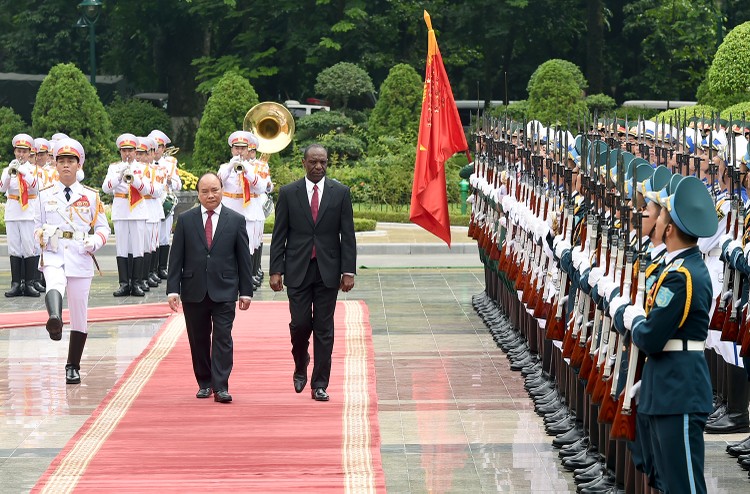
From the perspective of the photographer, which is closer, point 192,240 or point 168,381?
point 192,240

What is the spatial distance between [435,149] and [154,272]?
5561 millimetres

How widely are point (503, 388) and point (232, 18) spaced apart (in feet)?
111

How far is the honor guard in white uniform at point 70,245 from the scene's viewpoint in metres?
11.5

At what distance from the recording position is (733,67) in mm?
24688

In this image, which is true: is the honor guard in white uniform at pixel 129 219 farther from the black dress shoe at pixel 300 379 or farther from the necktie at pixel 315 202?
the necktie at pixel 315 202

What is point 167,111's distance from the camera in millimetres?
45719

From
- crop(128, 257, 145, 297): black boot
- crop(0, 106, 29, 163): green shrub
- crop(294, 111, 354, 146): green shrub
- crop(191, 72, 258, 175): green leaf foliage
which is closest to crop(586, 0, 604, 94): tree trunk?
crop(294, 111, 354, 146): green shrub

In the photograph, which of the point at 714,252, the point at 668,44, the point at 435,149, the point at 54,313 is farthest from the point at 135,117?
the point at 714,252

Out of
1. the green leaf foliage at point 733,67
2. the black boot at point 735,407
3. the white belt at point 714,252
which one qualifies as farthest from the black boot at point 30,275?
the green leaf foliage at point 733,67

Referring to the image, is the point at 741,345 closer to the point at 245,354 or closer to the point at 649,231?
the point at 649,231

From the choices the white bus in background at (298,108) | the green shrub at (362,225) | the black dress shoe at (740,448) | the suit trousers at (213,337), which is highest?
the white bus in background at (298,108)

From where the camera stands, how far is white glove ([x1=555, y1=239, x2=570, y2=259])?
29.3 feet

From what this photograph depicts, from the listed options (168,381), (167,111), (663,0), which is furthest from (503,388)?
(167,111)

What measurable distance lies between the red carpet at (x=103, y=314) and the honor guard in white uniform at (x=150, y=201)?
63.5 inches
